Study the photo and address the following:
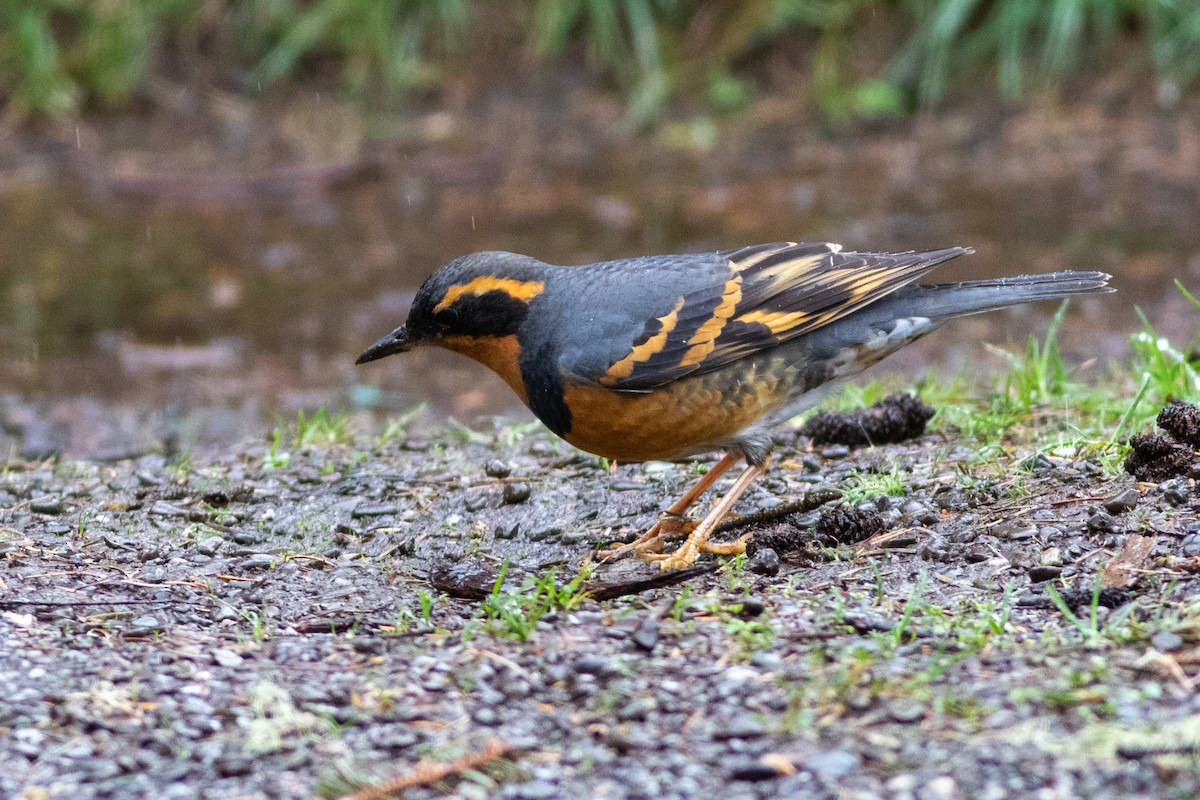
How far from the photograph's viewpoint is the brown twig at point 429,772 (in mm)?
3113

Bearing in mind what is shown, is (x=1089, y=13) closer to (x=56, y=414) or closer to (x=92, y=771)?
(x=56, y=414)

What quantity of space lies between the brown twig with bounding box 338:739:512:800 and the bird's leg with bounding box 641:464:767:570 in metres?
1.31

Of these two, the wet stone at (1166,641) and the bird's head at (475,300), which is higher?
the bird's head at (475,300)

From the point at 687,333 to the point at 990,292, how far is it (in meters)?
1.18

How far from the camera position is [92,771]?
10.7 ft

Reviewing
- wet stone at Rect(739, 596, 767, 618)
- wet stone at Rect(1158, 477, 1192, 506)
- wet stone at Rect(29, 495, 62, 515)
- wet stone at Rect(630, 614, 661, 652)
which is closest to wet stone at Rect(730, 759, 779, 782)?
wet stone at Rect(630, 614, 661, 652)

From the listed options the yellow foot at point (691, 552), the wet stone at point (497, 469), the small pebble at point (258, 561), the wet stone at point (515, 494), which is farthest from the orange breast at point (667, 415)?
the small pebble at point (258, 561)

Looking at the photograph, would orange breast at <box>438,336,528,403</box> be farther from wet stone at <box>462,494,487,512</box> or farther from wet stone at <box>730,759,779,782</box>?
wet stone at <box>730,759,779,782</box>

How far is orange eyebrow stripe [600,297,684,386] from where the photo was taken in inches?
184

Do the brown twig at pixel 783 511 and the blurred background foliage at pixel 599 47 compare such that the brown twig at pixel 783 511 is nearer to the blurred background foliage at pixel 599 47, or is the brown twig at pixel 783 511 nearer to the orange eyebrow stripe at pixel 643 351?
the orange eyebrow stripe at pixel 643 351

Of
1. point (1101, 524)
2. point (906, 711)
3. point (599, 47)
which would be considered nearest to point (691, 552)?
point (1101, 524)

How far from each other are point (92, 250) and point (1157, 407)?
7.83m

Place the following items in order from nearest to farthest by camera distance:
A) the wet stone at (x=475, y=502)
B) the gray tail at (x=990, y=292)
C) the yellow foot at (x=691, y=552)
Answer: the yellow foot at (x=691, y=552), the gray tail at (x=990, y=292), the wet stone at (x=475, y=502)

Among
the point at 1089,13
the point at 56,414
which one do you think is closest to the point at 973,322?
the point at 1089,13
